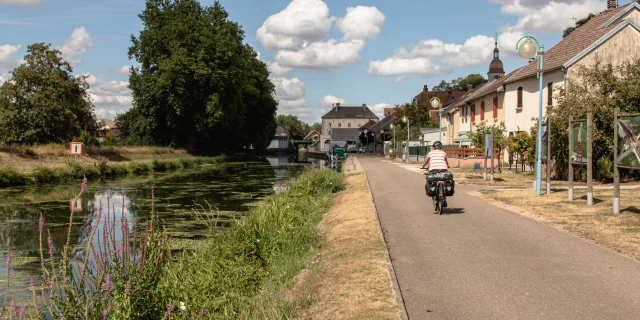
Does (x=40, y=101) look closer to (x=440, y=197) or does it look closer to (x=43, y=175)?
(x=43, y=175)

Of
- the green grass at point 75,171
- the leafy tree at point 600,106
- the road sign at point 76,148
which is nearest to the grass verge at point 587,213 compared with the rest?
the leafy tree at point 600,106

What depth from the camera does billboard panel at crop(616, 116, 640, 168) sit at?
12.1 metres

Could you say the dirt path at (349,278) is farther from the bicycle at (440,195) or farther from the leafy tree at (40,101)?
the leafy tree at (40,101)

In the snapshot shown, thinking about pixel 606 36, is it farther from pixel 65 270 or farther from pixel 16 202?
pixel 65 270

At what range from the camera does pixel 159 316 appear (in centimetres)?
677

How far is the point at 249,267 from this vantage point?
32.6ft

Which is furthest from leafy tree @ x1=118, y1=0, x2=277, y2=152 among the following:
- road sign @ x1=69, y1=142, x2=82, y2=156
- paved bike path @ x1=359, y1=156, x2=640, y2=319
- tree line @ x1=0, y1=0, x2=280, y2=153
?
paved bike path @ x1=359, y1=156, x2=640, y2=319

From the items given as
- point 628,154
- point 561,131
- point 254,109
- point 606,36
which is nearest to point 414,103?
point 254,109

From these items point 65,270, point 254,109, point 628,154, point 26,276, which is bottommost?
point 26,276

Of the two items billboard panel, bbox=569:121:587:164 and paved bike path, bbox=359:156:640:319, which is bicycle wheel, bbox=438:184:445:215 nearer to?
paved bike path, bbox=359:156:640:319

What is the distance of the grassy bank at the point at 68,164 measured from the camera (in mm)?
31234

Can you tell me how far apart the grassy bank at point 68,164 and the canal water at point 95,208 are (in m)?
2.08

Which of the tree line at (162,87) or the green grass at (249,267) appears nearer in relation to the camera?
the green grass at (249,267)

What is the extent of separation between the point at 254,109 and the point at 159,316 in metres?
70.1
